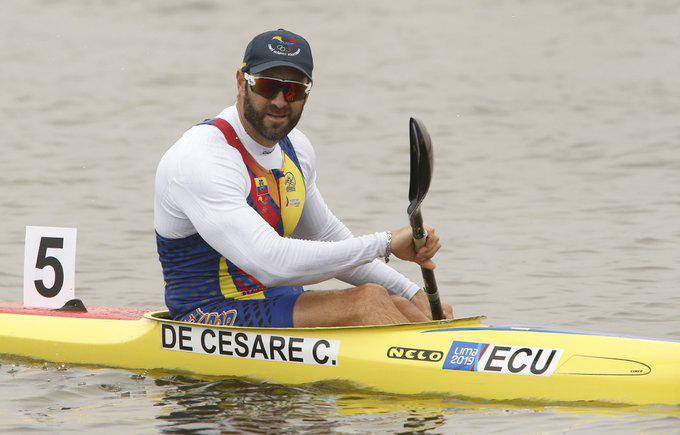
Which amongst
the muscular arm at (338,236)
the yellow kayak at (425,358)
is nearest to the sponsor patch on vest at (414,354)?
the yellow kayak at (425,358)

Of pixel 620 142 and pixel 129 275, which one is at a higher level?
pixel 620 142

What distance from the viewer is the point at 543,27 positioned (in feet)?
78.0

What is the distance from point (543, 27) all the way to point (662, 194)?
417 inches

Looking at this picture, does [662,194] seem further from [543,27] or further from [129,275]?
[543,27]

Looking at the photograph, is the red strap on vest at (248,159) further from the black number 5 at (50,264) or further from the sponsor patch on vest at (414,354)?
the black number 5 at (50,264)

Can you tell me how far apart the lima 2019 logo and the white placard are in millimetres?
1679

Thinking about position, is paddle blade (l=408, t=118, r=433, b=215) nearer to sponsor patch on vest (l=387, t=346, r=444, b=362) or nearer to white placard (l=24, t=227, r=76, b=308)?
sponsor patch on vest (l=387, t=346, r=444, b=362)

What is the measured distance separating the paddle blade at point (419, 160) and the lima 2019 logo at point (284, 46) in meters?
0.64

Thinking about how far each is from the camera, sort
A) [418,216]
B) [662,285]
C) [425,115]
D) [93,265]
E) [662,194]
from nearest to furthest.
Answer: [418,216], [662,285], [93,265], [662,194], [425,115]

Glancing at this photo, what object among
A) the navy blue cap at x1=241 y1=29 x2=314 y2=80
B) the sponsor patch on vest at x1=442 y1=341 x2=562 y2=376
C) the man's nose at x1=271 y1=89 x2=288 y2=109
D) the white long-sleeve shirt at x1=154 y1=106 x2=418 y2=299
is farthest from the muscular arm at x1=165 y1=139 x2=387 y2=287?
the sponsor patch on vest at x1=442 y1=341 x2=562 y2=376

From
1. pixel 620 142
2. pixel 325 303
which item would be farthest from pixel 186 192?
pixel 620 142

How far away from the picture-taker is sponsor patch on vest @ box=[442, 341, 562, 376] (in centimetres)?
634

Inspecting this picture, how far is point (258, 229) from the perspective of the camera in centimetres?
632

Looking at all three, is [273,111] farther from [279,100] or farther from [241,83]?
[241,83]
